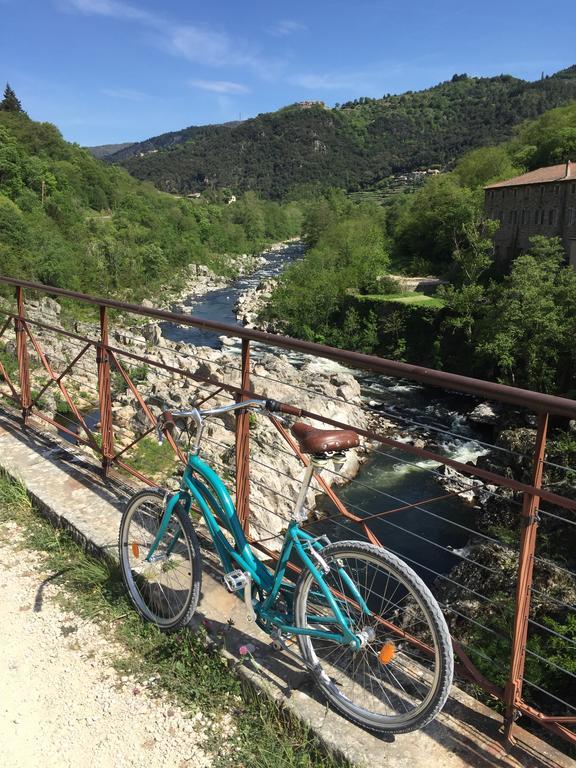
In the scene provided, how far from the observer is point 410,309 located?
115 feet

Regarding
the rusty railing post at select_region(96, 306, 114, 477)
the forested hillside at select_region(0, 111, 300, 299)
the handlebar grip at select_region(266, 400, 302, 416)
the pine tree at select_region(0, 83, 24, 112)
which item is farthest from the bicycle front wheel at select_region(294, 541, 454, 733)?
the pine tree at select_region(0, 83, 24, 112)

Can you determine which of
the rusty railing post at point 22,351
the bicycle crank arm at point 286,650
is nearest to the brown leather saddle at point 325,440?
the bicycle crank arm at point 286,650

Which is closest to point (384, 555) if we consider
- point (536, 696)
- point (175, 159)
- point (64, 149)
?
point (536, 696)

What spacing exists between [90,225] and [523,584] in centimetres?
5323

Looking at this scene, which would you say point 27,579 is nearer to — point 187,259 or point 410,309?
point 410,309

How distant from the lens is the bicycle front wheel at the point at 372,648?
2.01 metres

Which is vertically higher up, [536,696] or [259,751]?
[259,751]

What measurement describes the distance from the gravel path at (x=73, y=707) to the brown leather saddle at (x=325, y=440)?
1.20 meters

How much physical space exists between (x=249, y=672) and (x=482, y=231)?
156 ft

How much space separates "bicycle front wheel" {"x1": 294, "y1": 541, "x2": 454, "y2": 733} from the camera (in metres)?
2.01

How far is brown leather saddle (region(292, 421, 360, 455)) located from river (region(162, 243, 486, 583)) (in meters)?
0.80

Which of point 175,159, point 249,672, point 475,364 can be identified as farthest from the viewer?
→ point 175,159

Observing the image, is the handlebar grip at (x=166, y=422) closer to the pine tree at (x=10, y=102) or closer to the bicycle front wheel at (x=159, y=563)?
the bicycle front wheel at (x=159, y=563)

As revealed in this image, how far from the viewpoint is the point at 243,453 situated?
310 centimetres
